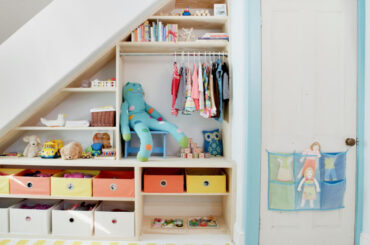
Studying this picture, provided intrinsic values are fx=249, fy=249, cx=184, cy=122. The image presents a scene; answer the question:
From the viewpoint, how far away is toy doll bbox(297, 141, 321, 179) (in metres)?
1.95

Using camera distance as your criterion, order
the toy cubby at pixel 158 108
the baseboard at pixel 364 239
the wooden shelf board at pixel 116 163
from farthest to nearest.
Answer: the toy cubby at pixel 158 108 < the wooden shelf board at pixel 116 163 < the baseboard at pixel 364 239

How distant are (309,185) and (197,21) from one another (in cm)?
182

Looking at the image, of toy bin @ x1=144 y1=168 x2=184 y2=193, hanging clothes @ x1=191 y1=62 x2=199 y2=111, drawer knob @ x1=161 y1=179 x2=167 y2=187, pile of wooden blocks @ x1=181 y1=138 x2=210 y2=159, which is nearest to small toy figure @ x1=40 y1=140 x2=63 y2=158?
toy bin @ x1=144 y1=168 x2=184 y2=193

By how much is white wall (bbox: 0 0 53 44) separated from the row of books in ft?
4.01

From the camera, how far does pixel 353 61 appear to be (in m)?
1.97

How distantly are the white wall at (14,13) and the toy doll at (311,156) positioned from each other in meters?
3.01

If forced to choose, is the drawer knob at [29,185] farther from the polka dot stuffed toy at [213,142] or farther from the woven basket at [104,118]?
the polka dot stuffed toy at [213,142]

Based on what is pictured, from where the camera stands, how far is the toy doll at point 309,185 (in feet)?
6.38

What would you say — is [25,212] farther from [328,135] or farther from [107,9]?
[328,135]

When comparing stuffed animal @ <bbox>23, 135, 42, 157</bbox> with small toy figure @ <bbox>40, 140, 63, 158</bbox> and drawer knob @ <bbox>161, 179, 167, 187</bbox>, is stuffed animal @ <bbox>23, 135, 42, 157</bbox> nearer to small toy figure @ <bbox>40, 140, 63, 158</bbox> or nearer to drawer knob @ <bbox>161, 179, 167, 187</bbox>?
small toy figure @ <bbox>40, 140, 63, 158</bbox>

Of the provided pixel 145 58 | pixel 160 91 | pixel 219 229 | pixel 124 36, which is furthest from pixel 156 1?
pixel 219 229

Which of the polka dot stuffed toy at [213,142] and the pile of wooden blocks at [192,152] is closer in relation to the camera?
the pile of wooden blocks at [192,152]

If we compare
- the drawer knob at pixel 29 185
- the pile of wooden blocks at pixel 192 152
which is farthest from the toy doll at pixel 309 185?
the drawer knob at pixel 29 185

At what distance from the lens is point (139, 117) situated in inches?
97.2
